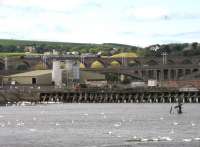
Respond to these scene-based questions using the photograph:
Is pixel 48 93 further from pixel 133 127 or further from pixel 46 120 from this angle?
pixel 133 127

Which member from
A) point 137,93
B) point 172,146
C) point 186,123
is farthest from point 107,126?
point 137,93

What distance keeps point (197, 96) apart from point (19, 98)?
41953 millimetres

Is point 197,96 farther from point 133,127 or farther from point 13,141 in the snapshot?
point 13,141

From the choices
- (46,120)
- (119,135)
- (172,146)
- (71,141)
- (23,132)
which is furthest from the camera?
(46,120)

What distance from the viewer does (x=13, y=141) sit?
7381cm

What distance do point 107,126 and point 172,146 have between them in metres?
27.3

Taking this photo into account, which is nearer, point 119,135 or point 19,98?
point 119,135

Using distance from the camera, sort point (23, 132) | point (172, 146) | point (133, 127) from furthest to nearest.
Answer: point (133, 127) < point (23, 132) < point (172, 146)

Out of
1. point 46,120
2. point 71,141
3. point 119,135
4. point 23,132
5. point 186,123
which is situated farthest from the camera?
point 46,120

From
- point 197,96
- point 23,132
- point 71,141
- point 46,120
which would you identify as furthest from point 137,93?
point 71,141

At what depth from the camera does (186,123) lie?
319ft

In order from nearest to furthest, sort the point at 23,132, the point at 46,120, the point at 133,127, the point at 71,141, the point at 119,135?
the point at 71,141 < the point at 119,135 < the point at 23,132 < the point at 133,127 < the point at 46,120

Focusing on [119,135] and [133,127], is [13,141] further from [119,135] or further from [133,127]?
[133,127]

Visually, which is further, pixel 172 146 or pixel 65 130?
pixel 65 130
